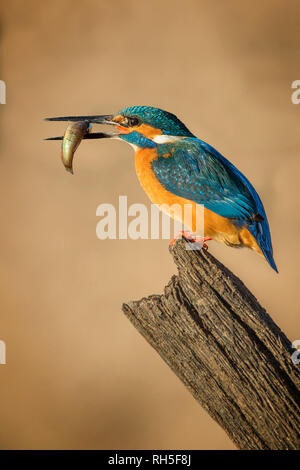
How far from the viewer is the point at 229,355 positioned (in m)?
1.33

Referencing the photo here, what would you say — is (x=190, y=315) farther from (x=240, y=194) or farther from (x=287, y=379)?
(x=240, y=194)

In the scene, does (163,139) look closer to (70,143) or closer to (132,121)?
(132,121)

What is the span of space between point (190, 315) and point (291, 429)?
433mm

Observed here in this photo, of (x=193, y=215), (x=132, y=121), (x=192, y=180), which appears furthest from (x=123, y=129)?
(x=193, y=215)

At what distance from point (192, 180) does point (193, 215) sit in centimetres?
14

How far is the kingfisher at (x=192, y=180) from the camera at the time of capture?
1.74 meters

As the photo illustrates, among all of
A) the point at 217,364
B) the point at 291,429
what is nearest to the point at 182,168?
the point at 217,364

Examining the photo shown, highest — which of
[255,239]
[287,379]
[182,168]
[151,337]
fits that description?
[182,168]

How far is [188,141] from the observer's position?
74.1 inches

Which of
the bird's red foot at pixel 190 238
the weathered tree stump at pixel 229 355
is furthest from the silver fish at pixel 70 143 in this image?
the weathered tree stump at pixel 229 355

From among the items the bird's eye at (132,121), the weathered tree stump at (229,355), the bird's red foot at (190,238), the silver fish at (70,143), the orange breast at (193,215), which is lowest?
the weathered tree stump at (229,355)

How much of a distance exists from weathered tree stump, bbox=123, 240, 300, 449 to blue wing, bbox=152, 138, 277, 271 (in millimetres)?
370

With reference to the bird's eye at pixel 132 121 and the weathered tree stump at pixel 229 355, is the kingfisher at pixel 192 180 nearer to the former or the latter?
the bird's eye at pixel 132 121

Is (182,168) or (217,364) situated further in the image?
(182,168)
